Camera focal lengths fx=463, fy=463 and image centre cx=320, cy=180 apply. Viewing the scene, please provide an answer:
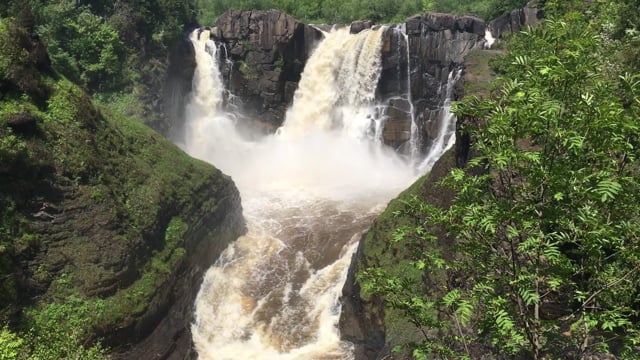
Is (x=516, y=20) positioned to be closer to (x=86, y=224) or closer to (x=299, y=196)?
(x=299, y=196)

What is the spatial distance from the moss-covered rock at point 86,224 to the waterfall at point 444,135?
20684mm

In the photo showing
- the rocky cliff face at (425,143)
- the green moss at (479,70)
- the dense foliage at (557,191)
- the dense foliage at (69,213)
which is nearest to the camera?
the dense foliage at (557,191)

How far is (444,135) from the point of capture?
121 ft

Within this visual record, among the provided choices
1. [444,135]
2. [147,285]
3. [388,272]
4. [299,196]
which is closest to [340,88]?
[444,135]

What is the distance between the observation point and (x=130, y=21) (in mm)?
39500

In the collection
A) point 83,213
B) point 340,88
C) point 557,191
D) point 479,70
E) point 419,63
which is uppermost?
point 419,63

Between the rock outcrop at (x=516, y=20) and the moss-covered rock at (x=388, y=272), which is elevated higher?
the rock outcrop at (x=516, y=20)

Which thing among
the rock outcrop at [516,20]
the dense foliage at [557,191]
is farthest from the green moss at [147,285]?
the rock outcrop at [516,20]

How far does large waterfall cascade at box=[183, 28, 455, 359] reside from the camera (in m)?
19.4

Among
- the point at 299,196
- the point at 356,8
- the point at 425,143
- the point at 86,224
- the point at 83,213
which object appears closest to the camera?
the point at 86,224

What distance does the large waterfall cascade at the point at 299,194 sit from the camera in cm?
1938

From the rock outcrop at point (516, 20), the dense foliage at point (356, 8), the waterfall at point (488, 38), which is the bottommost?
the waterfall at point (488, 38)

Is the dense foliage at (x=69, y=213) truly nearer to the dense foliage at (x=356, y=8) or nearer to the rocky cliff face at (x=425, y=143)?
the rocky cliff face at (x=425, y=143)

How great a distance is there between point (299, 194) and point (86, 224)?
17785 mm
